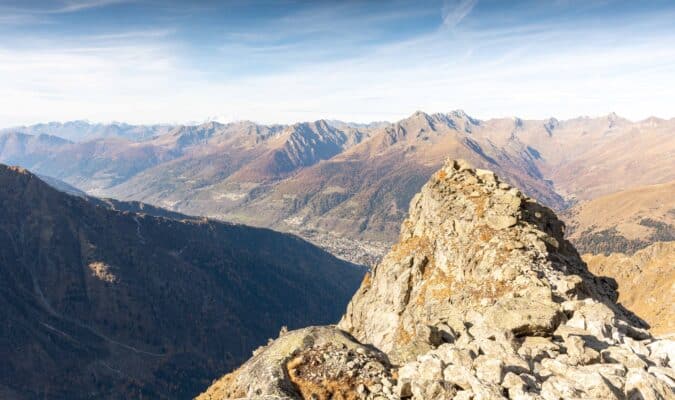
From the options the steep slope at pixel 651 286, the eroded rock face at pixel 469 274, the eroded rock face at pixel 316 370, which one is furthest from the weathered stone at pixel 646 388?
the steep slope at pixel 651 286

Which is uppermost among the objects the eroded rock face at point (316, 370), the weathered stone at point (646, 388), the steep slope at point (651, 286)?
the weathered stone at point (646, 388)

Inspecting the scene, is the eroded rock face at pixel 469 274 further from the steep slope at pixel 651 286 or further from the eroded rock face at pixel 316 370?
the steep slope at pixel 651 286

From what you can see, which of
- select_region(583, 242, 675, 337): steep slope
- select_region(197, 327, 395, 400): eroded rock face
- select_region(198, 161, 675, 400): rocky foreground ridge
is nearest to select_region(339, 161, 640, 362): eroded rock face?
select_region(198, 161, 675, 400): rocky foreground ridge

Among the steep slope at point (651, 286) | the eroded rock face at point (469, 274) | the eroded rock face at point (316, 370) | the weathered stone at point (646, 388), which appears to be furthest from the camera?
the steep slope at point (651, 286)

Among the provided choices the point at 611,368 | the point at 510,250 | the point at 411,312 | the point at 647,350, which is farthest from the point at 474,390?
the point at 411,312

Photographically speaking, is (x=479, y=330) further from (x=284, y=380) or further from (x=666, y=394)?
(x=284, y=380)

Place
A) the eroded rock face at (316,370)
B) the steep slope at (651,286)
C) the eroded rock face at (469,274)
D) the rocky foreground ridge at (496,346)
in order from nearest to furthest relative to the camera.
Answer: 1. the rocky foreground ridge at (496,346)
2. the eroded rock face at (316,370)
3. the eroded rock face at (469,274)
4. the steep slope at (651,286)

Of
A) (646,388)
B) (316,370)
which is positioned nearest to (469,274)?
(316,370)

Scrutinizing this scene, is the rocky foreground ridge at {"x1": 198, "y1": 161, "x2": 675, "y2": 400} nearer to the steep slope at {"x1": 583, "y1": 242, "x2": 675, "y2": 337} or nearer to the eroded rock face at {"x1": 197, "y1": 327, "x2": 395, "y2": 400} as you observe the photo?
the eroded rock face at {"x1": 197, "y1": 327, "x2": 395, "y2": 400}
